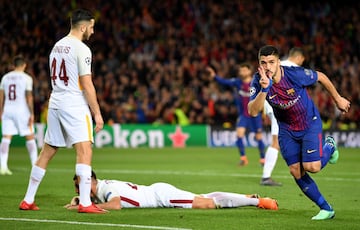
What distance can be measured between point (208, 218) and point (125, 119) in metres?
20.4

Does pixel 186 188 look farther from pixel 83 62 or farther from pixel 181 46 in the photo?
pixel 181 46

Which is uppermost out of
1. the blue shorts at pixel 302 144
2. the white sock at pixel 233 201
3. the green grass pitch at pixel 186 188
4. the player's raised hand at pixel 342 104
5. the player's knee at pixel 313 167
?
the player's raised hand at pixel 342 104

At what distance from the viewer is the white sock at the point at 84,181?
32.5 feet

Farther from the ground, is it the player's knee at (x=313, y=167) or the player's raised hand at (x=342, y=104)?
the player's raised hand at (x=342, y=104)

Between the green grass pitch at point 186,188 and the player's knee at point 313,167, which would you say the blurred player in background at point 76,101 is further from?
the player's knee at point 313,167

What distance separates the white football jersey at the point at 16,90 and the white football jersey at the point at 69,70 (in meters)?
7.23

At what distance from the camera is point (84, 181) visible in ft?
32.5

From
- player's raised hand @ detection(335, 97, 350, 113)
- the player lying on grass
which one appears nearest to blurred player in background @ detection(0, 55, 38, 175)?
the player lying on grass

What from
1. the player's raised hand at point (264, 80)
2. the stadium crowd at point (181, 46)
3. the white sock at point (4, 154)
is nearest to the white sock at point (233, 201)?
the player's raised hand at point (264, 80)

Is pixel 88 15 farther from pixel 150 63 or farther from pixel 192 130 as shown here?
pixel 150 63

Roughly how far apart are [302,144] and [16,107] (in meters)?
9.43

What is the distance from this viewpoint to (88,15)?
10.1m

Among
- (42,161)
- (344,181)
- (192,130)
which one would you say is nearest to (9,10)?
(192,130)

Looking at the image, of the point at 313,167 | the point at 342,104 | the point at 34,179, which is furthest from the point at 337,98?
the point at 34,179
